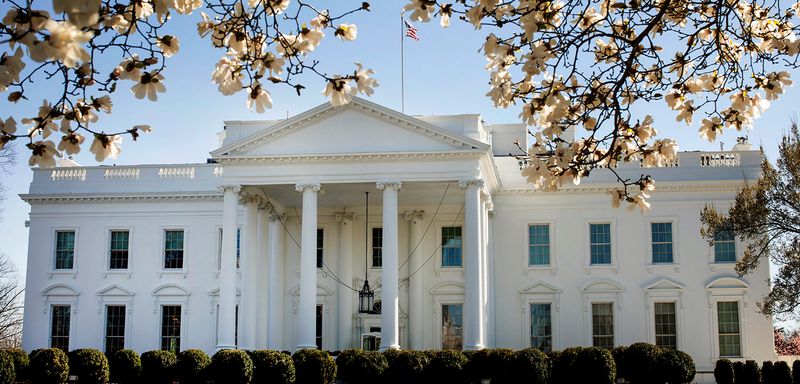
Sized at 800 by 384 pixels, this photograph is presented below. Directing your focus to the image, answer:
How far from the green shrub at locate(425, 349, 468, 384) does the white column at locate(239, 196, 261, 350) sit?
8.20 metres

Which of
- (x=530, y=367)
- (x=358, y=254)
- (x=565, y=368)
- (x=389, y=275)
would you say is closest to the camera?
(x=530, y=367)

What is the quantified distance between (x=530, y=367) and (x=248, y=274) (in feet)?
36.4

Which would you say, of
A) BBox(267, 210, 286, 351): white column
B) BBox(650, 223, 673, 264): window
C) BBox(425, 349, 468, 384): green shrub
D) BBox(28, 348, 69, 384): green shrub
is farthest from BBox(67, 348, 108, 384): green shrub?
BBox(650, 223, 673, 264): window

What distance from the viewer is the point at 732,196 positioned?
36.5 m

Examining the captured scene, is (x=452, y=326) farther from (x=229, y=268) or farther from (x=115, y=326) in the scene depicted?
(x=115, y=326)

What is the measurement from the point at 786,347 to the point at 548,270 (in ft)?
78.1

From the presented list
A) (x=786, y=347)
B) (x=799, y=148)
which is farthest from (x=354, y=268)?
(x=786, y=347)

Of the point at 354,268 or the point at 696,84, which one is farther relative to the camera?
the point at 354,268

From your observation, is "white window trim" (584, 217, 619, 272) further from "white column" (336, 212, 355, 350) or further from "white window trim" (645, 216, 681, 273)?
"white column" (336, 212, 355, 350)

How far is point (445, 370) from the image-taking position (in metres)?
28.0

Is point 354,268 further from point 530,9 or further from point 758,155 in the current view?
point 530,9

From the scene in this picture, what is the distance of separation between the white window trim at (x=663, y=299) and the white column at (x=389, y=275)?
420 inches

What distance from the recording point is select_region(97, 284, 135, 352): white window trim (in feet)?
127

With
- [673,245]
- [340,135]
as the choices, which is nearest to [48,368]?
[340,135]
